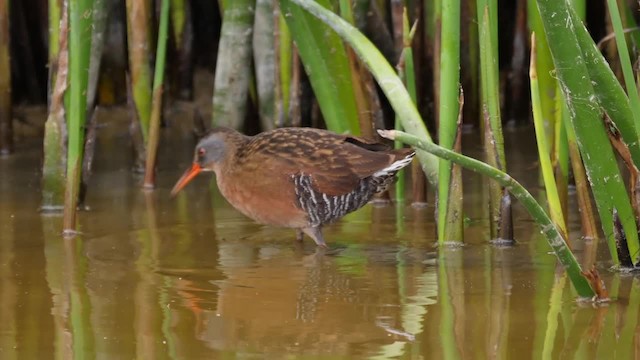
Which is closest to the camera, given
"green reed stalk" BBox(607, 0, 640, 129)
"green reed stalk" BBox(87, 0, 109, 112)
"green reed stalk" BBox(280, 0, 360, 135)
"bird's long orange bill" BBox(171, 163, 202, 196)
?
"green reed stalk" BBox(607, 0, 640, 129)

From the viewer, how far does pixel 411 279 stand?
459cm

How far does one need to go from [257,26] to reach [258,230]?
1.34 meters

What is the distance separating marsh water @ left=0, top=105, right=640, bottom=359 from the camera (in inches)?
148

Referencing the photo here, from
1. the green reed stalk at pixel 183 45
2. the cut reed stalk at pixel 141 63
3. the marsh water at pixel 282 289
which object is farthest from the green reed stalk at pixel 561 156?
the green reed stalk at pixel 183 45

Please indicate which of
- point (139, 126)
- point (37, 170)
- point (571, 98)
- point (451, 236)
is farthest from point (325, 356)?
point (37, 170)

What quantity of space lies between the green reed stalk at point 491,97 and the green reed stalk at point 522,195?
0.83 m

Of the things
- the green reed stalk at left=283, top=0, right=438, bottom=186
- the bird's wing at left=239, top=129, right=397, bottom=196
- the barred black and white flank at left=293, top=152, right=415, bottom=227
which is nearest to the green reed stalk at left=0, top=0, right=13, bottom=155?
the bird's wing at left=239, top=129, right=397, bottom=196

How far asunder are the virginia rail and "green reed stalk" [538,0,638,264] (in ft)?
3.93

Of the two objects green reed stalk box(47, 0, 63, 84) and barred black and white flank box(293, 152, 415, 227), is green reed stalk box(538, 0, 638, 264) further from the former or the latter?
green reed stalk box(47, 0, 63, 84)

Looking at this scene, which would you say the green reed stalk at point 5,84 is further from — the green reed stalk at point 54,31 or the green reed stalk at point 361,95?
the green reed stalk at point 361,95

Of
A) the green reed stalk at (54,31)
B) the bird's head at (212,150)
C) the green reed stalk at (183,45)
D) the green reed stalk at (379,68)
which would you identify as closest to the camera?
the green reed stalk at (379,68)

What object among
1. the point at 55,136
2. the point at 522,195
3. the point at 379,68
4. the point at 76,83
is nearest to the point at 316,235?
the point at 379,68

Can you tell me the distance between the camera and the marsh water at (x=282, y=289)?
3.76 m

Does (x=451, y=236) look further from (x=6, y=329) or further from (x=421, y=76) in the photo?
(x=421, y=76)
